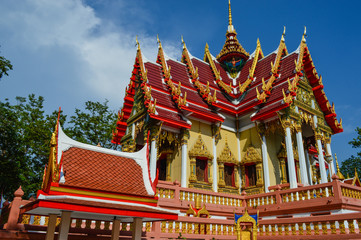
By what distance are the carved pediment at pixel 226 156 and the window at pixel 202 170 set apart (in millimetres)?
729

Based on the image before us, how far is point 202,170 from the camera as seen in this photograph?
13.9 m

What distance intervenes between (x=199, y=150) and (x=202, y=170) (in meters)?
1.04

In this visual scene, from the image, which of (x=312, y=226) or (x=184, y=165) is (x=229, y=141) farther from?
(x=312, y=226)

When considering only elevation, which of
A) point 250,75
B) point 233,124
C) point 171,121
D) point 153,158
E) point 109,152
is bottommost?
point 109,152

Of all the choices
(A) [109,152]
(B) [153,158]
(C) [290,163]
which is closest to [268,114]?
(C) [290,163]

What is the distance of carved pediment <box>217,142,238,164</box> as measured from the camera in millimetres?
14258

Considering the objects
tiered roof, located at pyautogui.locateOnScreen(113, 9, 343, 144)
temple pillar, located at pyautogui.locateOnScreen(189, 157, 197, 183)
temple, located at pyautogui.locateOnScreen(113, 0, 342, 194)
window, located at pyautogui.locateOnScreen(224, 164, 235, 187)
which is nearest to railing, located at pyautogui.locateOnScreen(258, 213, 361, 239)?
temple, located at pyautogui.locateOnScreen(113, 0, 342, 194)

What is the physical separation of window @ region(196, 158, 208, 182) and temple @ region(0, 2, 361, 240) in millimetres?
47

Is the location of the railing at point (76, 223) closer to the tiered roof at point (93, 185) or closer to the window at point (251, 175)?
the tiered roof at point (93, 185)

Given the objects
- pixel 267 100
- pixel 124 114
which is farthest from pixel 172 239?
pixel 124 114

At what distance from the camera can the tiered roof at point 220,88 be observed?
13.5 metres

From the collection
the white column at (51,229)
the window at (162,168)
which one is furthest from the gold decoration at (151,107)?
the white column at (51,229)

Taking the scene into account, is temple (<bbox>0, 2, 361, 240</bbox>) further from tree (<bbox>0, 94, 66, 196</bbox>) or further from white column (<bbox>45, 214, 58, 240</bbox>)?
tree (<bbox>0, 94, 66, 196</bbox>)

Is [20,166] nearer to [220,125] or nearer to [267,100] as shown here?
[220,125]
